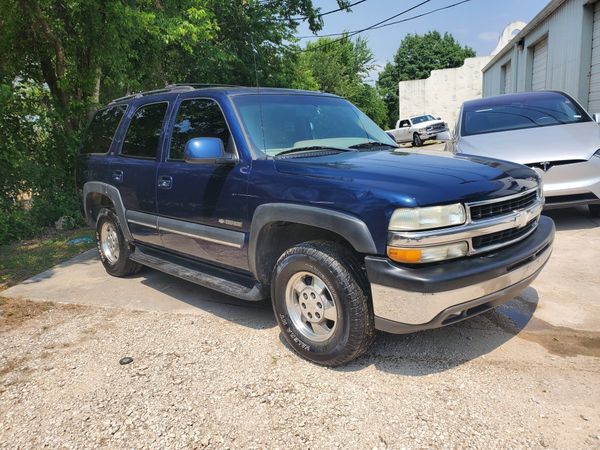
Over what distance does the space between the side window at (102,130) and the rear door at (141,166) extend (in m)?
0.35

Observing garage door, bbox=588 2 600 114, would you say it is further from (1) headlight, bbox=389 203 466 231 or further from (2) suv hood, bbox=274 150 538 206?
(1) headlight, bbox=389 203 466 231

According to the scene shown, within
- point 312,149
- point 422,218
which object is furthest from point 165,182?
point 422,218

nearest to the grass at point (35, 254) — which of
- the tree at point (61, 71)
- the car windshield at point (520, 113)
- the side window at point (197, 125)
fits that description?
the tree at point (61, 71)

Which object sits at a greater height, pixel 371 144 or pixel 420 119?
pixel 371 144

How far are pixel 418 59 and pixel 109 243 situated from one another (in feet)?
170

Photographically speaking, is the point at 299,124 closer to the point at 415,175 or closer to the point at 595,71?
the point at 415,175

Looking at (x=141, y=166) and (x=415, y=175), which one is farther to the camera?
(x=141, y=166)

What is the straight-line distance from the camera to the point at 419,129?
25109 millimetres

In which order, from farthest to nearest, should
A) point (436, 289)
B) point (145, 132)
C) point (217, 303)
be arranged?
point (145, 132) → point (217, 303) → point (436, 289)

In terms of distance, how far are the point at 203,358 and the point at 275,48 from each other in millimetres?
13689

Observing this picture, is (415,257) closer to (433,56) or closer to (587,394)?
(587,394)

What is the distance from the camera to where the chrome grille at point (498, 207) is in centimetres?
292

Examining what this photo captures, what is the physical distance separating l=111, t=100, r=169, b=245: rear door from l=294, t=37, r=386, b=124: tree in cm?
3063

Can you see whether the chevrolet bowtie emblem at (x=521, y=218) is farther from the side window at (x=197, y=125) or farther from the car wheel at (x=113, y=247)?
the car wheel at (x=113, y=247)
